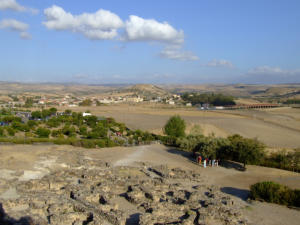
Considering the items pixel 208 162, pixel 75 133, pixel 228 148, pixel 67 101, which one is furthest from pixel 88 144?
pixel 67 101

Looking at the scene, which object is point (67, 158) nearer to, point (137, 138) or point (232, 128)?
point (137, 138)

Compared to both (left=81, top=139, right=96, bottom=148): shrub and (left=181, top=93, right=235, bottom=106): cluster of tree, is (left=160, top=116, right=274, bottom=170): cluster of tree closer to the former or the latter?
(left=81, top=139, right=96, bottom=148): shrub

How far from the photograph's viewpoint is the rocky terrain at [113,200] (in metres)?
14.2

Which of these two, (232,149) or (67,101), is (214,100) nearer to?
(67,101)

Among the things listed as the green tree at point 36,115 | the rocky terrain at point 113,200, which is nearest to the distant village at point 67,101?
the green tree at point 36,115

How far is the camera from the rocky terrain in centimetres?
1422

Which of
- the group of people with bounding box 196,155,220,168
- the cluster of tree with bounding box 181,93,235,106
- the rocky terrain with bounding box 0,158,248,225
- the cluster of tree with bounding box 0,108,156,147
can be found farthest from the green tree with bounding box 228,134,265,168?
the cluster of tree with bounding box 181,93,235,106

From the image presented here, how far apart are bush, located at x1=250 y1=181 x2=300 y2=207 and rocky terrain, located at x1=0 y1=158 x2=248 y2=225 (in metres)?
1.86

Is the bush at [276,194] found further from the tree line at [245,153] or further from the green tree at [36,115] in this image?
the green tree at [36,115]

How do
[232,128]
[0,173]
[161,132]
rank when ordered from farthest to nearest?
[232,128]
[161,132]
[0,173]

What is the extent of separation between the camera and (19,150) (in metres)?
31.9

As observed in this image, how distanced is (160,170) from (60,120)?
37.6m

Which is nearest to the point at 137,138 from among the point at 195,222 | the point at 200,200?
the point at 200,200

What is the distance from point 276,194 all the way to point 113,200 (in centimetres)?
1070
